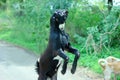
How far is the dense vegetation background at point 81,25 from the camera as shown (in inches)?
370

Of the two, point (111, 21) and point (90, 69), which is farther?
point (111, 21)

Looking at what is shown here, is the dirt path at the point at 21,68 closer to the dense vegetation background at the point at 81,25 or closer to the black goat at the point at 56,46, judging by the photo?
the dense vegetation background at the point at 81,25

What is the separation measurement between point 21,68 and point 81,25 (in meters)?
3.62

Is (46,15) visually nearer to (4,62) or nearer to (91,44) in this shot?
(4,62)

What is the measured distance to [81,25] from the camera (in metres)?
11.5

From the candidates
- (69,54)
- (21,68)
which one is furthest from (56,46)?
(69,54)

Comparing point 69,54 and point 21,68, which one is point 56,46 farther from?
point 69,54

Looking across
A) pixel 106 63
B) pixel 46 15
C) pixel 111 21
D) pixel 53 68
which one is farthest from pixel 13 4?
pixel 53 68

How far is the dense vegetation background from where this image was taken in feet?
30.9

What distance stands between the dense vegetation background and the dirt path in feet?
1.67

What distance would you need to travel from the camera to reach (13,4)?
48.9ft

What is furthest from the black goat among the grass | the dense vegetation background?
the dense vegetation background

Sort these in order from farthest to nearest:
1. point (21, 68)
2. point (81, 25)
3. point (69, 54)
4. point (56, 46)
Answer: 1. point (81, 25)
2. point (69, 54)
3. point (21, 68)
4. point (56, 46)

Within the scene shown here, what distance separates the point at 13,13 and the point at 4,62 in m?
5.10
